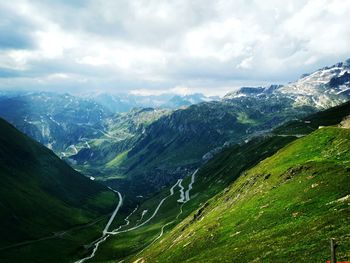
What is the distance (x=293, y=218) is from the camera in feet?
199

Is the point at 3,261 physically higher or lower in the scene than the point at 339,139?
lower

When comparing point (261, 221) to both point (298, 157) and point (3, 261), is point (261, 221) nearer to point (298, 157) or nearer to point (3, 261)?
point (298, 157)

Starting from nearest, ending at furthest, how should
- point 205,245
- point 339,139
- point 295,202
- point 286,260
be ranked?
Answer: point 286,260 → point 295,202 → point 205,245 → point 339,139

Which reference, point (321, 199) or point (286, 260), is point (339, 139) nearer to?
point (321, 199)

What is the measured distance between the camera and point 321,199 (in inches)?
2389

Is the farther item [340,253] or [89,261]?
[89,261]

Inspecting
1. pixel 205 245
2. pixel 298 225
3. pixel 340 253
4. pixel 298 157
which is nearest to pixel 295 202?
pixel 298 225

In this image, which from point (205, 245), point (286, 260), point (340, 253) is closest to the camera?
point (340, 253)

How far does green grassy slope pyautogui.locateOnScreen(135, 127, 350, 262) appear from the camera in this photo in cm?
4588

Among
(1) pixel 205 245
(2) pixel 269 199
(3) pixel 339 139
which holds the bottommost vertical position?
(1) pixel 205 245

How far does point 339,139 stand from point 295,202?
→ 108 feet

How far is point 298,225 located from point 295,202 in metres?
12.2

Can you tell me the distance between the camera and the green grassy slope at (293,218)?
1806 inches

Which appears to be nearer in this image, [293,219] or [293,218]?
[293,219]
